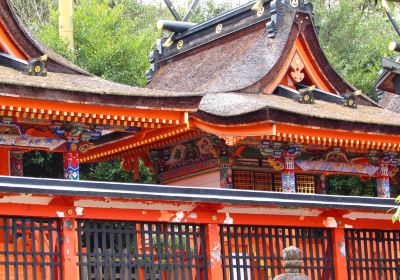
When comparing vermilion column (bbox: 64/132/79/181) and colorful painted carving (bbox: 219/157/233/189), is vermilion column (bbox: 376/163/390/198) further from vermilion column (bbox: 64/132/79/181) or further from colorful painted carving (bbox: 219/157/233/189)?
vermilion column (bbox: 64/132/79/181)

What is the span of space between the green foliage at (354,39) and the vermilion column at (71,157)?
58.1ft

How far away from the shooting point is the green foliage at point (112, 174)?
98.3 ft

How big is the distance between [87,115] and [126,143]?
427 cm

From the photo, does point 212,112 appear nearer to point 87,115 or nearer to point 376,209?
point 87,115

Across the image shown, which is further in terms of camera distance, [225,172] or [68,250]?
[225,172]

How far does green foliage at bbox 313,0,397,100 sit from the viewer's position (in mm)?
37000

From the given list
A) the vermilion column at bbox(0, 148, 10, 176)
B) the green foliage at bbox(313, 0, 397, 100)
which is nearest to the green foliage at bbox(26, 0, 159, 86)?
the green foliage at bbox(313, 0, 397, 100)

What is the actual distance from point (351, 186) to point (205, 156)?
8668 mm

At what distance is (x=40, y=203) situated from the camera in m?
14.4

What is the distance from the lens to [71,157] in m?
20.5

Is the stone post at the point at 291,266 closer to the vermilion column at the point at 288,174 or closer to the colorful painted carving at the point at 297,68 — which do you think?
the vermilion column at the point at 288,174

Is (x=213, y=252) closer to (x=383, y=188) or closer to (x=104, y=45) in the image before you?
(x=383, y=188)

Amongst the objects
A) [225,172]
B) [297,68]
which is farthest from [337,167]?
[225,172]

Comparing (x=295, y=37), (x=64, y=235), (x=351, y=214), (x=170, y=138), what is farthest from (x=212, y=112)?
(x=64, y=235)
